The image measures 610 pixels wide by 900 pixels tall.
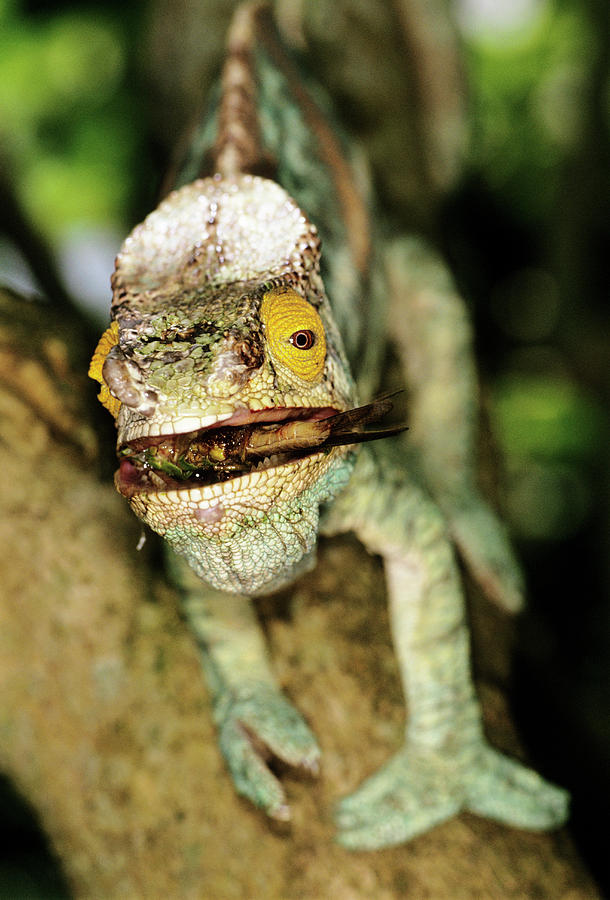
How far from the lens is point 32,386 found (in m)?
1.80

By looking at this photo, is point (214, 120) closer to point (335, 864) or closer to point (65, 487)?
point (65, 487)

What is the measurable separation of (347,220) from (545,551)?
331 centimetres

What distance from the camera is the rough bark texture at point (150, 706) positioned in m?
1.54

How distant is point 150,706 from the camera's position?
5.59ft

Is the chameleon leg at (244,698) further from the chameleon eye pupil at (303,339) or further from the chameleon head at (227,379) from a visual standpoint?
the chameleon eye pupil at (303,339)

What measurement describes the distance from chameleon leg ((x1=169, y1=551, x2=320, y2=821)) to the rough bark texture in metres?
0.03

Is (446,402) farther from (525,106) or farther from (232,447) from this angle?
(525,106)

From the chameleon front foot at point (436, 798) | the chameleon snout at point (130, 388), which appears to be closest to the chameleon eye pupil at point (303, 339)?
the chameleon snout at point (130, 388)

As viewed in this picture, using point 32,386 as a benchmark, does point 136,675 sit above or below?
below

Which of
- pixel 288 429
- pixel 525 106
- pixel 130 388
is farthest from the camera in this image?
pixel 525 106

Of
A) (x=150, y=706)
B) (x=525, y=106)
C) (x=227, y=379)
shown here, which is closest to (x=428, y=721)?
(x=150, y=706)

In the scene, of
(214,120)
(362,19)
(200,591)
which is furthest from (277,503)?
(362,19)

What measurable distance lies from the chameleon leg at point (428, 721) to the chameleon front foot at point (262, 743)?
130mm

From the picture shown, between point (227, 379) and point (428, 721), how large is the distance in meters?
0.99
